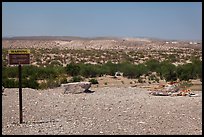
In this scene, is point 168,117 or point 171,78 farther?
point 171,78

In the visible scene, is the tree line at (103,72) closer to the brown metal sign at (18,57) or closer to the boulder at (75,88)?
the boulder at (75,88)

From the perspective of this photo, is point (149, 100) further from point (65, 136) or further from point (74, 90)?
point (65, 136)

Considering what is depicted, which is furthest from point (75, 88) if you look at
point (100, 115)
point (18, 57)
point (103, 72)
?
point (103, 72)

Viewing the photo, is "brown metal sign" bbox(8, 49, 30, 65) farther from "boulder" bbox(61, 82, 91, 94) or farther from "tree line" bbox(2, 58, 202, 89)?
"tree line" bbox(2, 58, 202, 89)

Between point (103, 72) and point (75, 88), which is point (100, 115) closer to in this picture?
point (75, 88)

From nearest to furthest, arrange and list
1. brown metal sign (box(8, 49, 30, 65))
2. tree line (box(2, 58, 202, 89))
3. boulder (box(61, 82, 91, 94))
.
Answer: brown metal sign (box(8, 49, 30, 65)) < boulder (box(61, 82, 91, 94)) < tree line (box(2, 58, 202, 89))

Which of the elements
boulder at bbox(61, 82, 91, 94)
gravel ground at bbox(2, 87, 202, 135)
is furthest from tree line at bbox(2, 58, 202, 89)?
gravel ground at bbox(2, 87, 202, 135)

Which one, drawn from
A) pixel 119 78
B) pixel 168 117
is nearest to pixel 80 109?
pixel 168 117
